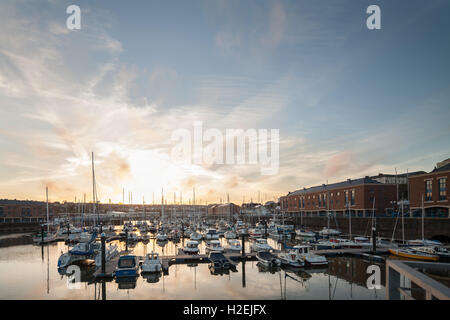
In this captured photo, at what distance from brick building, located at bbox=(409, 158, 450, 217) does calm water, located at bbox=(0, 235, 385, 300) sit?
30557 mm

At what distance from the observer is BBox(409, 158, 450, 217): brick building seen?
57.5 meters

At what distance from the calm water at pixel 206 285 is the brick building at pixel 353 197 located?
43.8 metres

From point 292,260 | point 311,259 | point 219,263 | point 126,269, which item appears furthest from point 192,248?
point 311,259

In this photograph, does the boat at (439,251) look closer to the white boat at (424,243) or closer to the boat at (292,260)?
the white boat at (424,243)

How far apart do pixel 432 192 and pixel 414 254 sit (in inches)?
1062

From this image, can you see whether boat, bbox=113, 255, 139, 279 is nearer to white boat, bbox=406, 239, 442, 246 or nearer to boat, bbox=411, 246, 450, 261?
boat, bbox=411, 246, 450, 261

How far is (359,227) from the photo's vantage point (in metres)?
73.8

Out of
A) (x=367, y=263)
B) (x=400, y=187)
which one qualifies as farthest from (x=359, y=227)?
(x=367, y=263)

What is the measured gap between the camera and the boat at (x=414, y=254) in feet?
126

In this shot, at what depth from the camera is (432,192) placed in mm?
60312

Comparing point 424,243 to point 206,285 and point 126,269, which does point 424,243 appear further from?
point 126,269
